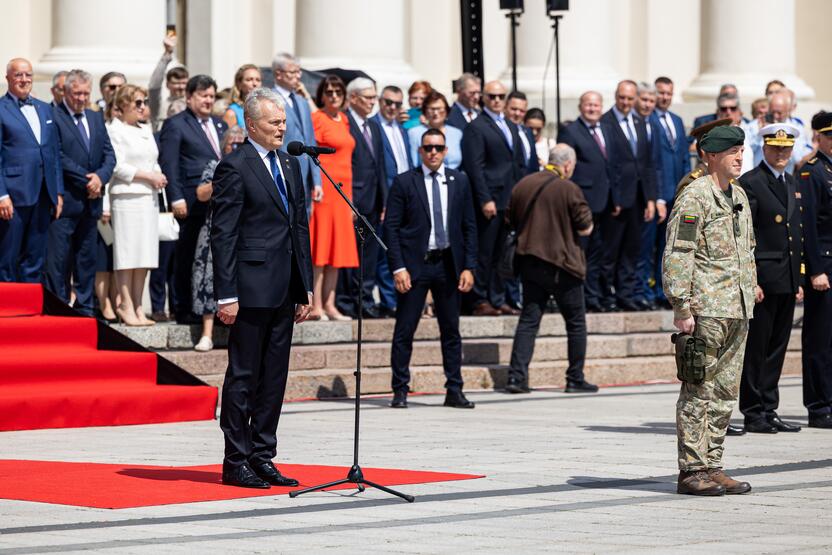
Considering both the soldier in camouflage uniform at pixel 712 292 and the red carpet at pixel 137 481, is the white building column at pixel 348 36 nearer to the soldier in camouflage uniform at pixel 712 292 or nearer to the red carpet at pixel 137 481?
the red carpet at pixel 137 481

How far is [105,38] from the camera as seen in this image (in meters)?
18.5

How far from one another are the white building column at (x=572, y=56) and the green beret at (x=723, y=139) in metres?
11.9

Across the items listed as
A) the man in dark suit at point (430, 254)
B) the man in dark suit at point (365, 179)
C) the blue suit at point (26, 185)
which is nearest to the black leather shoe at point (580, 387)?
the man in dark suit at point (430, 254)

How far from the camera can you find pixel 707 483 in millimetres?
10086

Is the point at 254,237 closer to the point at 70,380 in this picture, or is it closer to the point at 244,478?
the point at 244,478

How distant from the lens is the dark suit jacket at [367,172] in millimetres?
16500

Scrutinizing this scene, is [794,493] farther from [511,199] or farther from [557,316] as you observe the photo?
[557,316]

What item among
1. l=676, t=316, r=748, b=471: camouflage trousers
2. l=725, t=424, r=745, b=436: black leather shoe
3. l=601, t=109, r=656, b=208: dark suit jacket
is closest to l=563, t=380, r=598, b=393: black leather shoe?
l=601, t=109, r=656, b=208: dark suit jacket

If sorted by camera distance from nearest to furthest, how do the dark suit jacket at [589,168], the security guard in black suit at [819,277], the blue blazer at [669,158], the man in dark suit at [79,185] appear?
the security guard in black suit at [819,277], the man in dark suit at [79,185], the dark suit jacket at [589,168], the blue blazer at [669,158]

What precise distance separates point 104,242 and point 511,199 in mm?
3315

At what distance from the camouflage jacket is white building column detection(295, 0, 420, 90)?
32.4ft

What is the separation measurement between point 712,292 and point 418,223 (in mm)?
4817

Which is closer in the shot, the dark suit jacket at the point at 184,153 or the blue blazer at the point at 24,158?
the blue blazer at the point at 24,158

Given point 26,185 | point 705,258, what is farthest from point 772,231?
point 26,185
